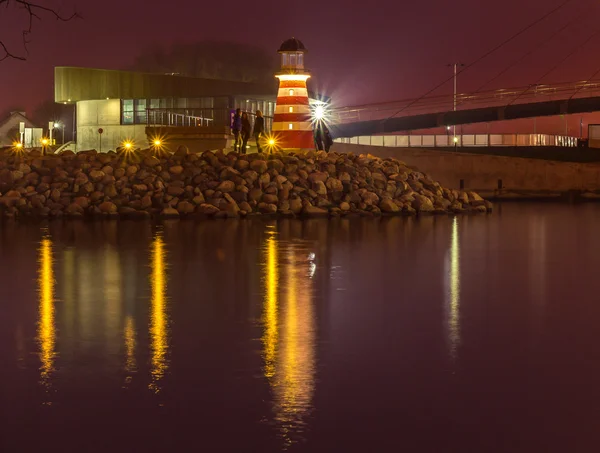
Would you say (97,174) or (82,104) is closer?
(97,174)

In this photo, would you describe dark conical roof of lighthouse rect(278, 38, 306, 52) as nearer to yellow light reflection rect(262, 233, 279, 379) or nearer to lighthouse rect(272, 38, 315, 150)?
lighthouse rect(272, 38, 315, 150)

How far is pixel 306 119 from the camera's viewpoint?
47.8 meters

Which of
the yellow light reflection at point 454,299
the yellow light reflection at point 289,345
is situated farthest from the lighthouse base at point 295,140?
the yellow light reflection at point 289,345

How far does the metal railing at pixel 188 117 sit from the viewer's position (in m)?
62.0

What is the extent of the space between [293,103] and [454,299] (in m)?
31.5

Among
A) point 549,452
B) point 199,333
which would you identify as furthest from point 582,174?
point 549,452

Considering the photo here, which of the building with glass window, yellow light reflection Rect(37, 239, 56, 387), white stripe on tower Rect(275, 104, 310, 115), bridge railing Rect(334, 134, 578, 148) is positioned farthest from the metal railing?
yellow light reflection Rect(37, 239, 56, 387)

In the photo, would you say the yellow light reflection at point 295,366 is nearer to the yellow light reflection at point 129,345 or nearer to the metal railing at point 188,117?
the yellow light reflection at point 129,345

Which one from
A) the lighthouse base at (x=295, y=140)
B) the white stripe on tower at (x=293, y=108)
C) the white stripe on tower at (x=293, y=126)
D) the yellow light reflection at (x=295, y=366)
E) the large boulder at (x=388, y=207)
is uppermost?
the white stripe on tower at (x=293, y=108)

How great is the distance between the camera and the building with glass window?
6425 cm

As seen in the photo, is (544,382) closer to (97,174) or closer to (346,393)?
(346,393)

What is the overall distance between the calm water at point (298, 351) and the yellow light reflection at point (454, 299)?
0.07m

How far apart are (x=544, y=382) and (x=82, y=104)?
59323 mm

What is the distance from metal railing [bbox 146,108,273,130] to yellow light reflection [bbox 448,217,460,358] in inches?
1440
